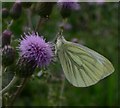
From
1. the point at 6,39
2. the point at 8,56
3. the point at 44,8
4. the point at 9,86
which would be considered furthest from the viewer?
the point at 44,8

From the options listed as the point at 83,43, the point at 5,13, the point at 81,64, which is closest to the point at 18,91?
the point at 81,64

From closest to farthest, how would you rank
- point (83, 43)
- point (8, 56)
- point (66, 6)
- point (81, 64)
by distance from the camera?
point (8, 56) → point (81, 64) → point (66, 6) → point (83, 43)

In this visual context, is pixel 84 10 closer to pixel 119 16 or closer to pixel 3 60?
pixel 119 16

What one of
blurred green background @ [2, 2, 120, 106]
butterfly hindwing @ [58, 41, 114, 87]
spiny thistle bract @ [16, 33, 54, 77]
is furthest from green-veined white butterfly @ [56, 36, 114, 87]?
blurred green background @ [2, 2, 120, 106]

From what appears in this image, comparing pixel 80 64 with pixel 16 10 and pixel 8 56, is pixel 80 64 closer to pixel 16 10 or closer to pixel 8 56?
pixel 8 56

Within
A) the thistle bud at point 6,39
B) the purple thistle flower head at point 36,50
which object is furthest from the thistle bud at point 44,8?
the purple thistle flower head at point 36,50
